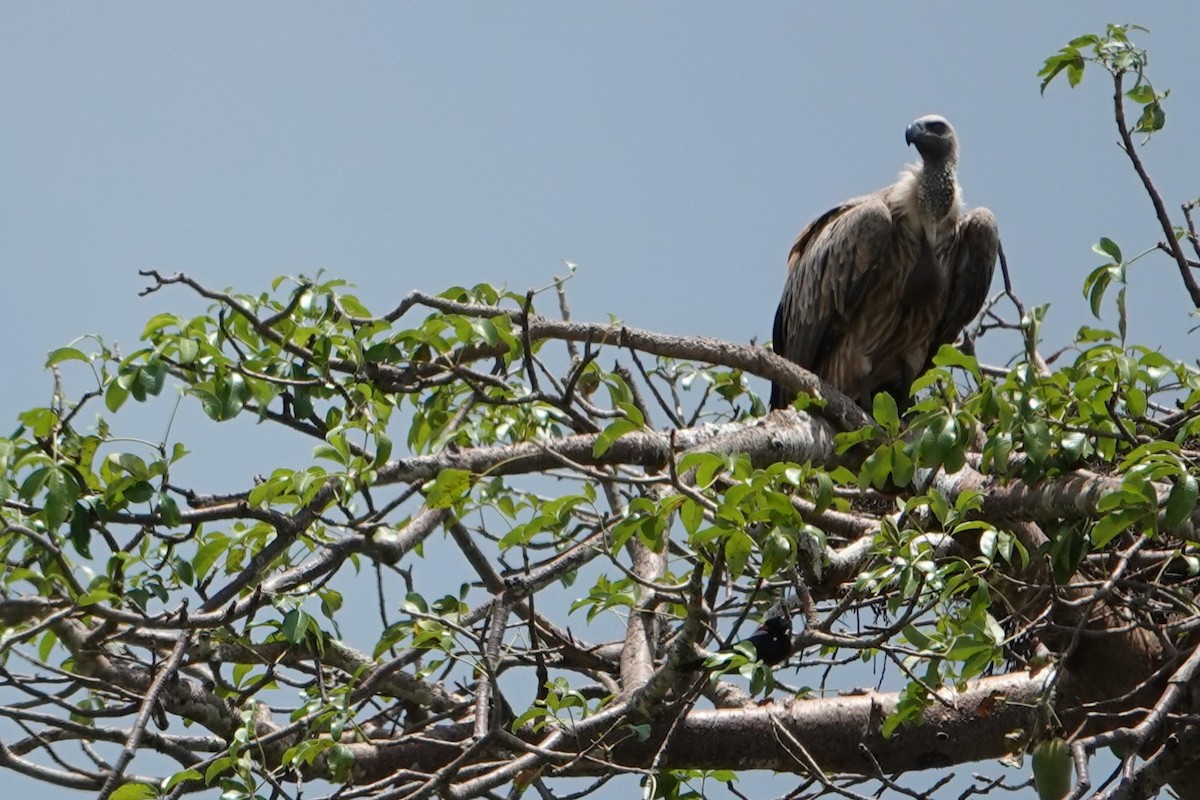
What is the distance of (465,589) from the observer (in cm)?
410

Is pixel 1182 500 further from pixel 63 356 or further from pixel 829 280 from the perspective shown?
pixel 829 280

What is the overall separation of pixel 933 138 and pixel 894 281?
3.05 ft

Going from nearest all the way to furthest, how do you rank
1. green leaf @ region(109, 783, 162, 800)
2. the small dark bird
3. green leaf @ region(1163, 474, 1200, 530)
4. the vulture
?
green leaf @ region(1163, 474, 1200, 530) → green leaf @ region(109, 783, 162, 800) → the small dark bird → the vulture

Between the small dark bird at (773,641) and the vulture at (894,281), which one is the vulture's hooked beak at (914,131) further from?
the small dark bird at (773,641)

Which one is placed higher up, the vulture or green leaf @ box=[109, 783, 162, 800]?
the vulture

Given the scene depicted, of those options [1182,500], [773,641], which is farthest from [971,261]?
[1182,500]

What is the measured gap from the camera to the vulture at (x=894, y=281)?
21.1 feet

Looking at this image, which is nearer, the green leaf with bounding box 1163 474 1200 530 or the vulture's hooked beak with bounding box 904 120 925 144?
the green leaf with bounding box 1163 474 1200 530

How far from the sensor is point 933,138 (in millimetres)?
6945

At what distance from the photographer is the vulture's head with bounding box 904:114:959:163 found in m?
6.83

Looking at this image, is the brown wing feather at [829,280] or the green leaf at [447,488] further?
the brown wing feather at [829,280]

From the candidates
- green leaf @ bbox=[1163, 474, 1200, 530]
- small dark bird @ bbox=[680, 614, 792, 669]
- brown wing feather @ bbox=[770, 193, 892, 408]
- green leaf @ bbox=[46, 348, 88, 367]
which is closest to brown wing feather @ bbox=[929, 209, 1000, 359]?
brown wing feather @ bbox=[770, 193, 892, 408]

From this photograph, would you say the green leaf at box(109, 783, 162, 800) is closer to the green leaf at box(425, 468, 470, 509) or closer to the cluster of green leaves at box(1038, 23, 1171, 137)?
the green leaf at box(425, 468, 470, 509)

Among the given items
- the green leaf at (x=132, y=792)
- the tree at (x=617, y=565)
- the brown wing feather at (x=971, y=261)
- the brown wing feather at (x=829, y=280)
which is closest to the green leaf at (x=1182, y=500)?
the tree at (x=617, y=565)
